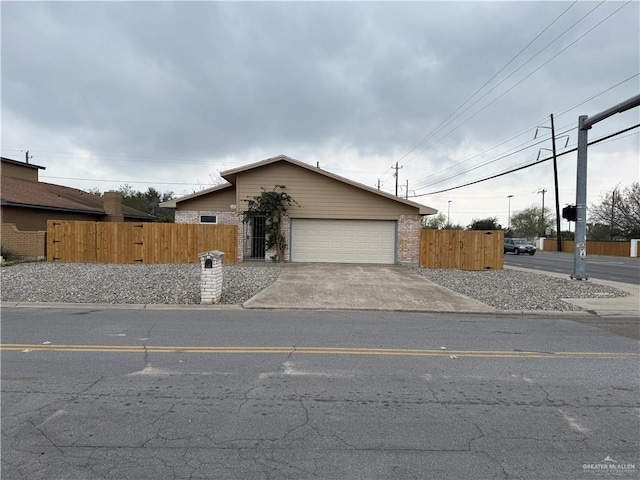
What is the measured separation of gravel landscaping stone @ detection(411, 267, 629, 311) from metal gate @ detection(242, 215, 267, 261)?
7646mm

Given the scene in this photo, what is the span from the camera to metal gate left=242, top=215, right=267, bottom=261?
777 inches

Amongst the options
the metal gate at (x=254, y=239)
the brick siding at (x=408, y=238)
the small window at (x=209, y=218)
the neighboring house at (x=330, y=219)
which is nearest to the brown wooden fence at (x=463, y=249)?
the brick siding at (x=408, y=238)

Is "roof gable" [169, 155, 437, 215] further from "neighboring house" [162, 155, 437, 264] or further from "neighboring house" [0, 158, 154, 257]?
"neighboring house" [0, 158, 154, 257]

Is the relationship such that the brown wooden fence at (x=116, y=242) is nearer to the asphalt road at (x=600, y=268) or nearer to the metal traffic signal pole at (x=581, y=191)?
the metal traffic signal pole at (x=581, y=191)

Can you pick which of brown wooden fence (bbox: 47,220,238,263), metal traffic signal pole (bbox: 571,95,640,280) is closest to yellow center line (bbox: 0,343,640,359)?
metal traffic signal pole (bbox: 571,95,640,280)

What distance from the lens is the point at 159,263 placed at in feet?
59.8

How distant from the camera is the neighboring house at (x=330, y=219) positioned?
19.6 metres

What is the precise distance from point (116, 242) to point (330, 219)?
9772 mm

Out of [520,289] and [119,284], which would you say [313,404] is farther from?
[520,289]

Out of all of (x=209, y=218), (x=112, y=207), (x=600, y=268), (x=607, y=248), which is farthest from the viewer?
(x=607, y=248)

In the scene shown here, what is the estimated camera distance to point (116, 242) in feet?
60.0

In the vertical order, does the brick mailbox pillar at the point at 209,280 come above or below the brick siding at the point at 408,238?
below

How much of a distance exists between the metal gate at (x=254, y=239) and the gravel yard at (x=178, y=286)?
2.99m

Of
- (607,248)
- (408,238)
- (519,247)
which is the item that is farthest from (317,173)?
(607,248)
